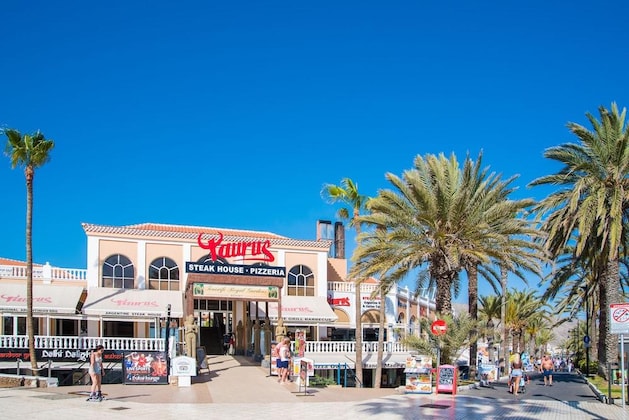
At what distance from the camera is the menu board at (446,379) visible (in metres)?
24.0

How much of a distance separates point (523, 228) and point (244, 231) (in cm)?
2482

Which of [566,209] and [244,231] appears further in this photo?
[244,231]

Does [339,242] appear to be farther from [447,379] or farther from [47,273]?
[447,379]

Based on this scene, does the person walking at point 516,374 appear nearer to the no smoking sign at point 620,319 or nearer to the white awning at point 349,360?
the no smoking sign at point 620,319

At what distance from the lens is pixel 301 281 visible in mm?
45719

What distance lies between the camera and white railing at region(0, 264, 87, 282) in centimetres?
3988

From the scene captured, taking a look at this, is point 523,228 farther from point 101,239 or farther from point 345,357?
point 101,239

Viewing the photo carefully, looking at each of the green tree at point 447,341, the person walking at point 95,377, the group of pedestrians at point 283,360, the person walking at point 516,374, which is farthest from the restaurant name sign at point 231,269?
the person walking at point 516,374

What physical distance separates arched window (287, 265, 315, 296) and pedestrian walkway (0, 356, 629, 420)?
19.2 m

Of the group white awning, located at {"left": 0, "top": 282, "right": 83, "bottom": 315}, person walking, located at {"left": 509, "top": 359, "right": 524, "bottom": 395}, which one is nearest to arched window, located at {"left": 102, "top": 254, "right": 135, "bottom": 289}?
white awning, located at {"left": 0, "top": 282, "right": 83, "bottom": 315}

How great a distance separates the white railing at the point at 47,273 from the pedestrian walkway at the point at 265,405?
17.5 m

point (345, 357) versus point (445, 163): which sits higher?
point (445, 163)

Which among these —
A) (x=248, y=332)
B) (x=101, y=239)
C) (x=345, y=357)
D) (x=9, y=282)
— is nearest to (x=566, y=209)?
(x=345, y=357)

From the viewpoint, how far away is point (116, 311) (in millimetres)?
37969
